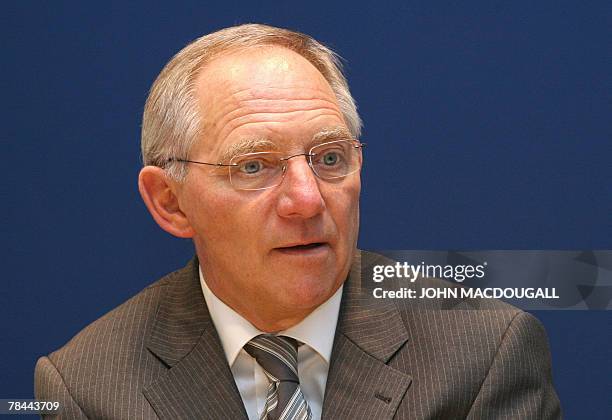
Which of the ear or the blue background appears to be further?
the blue background

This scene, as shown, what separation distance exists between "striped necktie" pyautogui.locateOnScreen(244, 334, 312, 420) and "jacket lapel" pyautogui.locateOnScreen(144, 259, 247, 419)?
0.27 feet

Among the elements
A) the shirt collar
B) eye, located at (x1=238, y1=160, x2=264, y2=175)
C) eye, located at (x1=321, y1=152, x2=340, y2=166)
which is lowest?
the shirt collar

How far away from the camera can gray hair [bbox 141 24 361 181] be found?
7.98 feet

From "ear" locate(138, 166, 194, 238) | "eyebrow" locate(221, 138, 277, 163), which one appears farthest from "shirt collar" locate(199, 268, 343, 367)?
"eyebrow" locate(221, 138, 277, 163)

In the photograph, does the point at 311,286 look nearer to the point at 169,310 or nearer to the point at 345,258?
the point at 345,258

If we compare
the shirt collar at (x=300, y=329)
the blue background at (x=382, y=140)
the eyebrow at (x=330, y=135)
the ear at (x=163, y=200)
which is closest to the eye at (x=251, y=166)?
the eyebrow at (x=330, y=135)

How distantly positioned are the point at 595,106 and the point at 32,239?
5.66 feet

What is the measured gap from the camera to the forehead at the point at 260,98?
2316mm

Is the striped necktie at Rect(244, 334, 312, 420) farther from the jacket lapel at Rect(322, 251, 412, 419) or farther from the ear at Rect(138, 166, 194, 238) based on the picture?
the ear at Rect(138, 166, 194, 238)

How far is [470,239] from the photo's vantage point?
9.02 ft

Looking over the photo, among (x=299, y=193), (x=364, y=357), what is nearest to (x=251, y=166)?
(x=299, y=193)

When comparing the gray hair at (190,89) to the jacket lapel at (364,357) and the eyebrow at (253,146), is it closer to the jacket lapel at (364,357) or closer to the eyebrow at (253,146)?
the eyebrow at (253,146)

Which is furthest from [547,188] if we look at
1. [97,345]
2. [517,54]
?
[97,345]

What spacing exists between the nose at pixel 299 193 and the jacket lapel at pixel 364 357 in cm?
38
